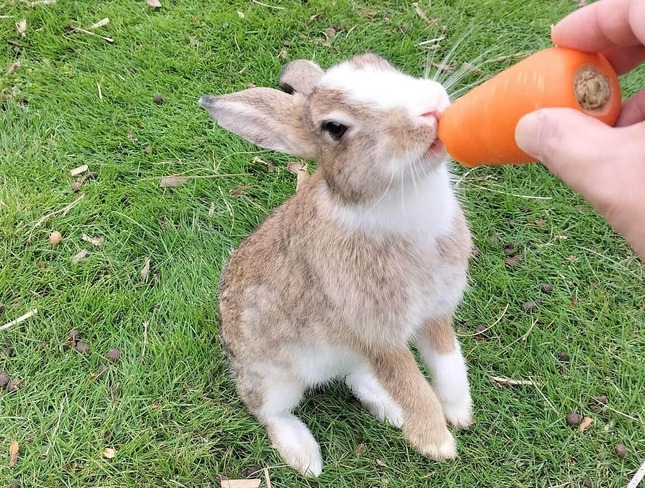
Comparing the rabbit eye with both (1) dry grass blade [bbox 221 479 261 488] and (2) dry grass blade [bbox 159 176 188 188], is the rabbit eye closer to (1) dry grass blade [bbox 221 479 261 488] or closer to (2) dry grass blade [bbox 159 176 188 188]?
(1) dry grass blade [bbox 221 479 261 488]

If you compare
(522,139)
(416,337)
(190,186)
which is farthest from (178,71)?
(522,139)

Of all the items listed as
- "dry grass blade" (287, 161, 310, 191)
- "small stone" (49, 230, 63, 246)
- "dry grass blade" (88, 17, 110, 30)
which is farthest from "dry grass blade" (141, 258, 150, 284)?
"dry grass blade" (88, 17, 110, 30)

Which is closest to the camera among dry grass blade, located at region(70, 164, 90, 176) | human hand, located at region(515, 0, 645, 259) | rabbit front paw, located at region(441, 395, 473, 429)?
human hand, located at region(515, 0, 645, 259)

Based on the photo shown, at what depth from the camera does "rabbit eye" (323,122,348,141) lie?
2406mm

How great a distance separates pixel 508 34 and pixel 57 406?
4124mm

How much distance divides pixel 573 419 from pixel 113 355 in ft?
8.63

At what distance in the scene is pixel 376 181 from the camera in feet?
7.75

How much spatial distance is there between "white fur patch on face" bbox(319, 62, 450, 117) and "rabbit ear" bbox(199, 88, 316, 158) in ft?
1.05

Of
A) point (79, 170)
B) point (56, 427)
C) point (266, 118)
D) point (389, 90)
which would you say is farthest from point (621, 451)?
point (79, 170)

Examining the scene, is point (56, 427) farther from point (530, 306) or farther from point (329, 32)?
point (329, 32)

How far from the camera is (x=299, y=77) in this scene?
3137mm

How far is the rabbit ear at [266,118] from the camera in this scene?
8.96 feet

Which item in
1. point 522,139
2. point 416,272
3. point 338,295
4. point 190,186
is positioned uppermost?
point 522,139

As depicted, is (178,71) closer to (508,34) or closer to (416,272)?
(508,34)
